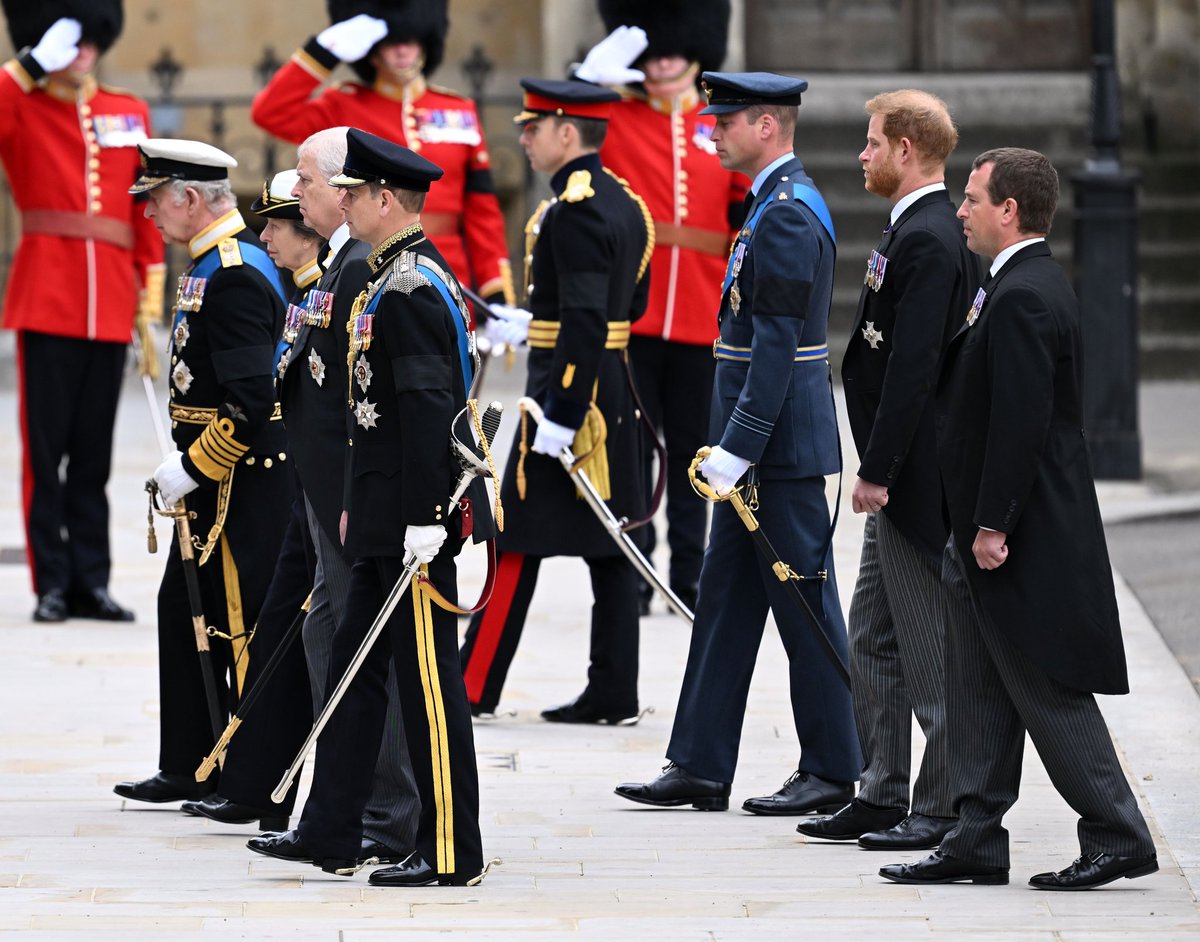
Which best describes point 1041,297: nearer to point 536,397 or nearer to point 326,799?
point 326,799

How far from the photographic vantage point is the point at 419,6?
8.49 metres

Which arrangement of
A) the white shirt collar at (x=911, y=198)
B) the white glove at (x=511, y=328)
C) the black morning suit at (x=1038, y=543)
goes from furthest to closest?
the white glove at (x=511, y=328) → the white shirt collar at (x=911, y=198) → the black morning suit at (x=1038, y=543)

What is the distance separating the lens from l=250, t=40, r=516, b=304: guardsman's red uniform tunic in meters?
8.37

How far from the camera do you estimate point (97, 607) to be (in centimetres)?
835

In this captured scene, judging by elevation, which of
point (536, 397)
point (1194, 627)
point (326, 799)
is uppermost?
point (536, 397)

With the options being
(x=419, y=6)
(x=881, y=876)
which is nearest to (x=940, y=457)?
(x=881, y=876)

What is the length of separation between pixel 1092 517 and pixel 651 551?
3050mm

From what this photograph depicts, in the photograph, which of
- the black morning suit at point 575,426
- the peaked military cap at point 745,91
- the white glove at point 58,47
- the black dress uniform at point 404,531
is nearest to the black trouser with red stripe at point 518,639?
the black morning suit at point 575,426

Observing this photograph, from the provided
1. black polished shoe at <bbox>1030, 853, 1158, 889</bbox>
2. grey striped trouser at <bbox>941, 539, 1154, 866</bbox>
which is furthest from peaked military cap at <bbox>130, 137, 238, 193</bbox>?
black polished shoe at <bbox>1030, 853, 1158, 889</bbox>

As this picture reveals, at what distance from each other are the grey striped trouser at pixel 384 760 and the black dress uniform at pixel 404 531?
0.53ft

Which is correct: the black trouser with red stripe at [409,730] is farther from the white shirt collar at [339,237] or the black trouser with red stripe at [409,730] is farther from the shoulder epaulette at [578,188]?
the shoulder epaulette at [578,188]

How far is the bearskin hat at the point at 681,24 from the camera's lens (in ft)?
27.4

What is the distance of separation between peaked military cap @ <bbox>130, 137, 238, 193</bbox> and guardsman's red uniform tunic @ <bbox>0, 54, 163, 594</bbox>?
2.52 meters

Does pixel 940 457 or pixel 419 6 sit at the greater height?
pixel 419 6
